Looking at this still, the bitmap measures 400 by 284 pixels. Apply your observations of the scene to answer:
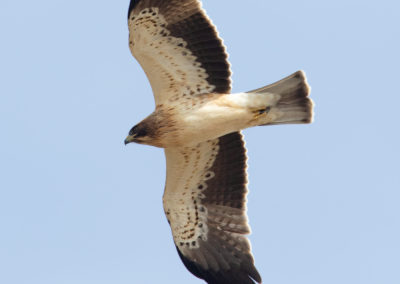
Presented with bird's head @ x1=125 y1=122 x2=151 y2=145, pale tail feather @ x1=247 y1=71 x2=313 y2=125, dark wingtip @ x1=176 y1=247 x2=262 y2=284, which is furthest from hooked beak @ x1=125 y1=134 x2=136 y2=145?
dark wingtip @ x1=176 y1=247 x2=262 y2=284

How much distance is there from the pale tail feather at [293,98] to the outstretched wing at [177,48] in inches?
25.5

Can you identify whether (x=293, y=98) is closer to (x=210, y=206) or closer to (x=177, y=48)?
(x=177, y=48)

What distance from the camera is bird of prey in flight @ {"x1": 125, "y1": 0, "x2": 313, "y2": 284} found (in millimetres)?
10398

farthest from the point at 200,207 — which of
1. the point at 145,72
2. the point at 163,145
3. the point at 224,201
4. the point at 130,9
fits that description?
the point at 130,9

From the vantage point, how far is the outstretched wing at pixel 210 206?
11242 mm

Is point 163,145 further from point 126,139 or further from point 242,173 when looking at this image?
point 242,173

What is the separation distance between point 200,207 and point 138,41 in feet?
8.65

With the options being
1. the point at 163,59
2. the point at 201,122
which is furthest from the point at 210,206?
the point at 163,59

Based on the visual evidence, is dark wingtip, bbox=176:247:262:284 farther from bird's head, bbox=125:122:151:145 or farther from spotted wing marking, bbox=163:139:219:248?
bird's head, bbox=125:122:151:145

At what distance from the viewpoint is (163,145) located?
10.8 metres

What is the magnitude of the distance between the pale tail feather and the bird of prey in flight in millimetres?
13

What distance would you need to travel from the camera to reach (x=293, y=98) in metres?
10.8

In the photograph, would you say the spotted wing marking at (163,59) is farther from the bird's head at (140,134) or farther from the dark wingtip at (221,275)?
the dark wingtip at (221,275)

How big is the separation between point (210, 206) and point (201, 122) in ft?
5.16
